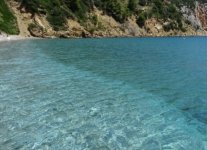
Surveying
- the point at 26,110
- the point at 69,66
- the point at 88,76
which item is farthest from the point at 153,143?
the point at 69,66

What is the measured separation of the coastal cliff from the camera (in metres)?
107

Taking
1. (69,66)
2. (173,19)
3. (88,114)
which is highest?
(88,114)

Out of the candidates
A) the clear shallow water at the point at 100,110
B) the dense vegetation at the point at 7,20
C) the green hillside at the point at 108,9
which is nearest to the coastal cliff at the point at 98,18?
the green hillside at the point at 108,9

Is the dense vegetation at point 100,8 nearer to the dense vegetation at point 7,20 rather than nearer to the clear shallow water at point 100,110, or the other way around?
the dense vegetation at point 7,20

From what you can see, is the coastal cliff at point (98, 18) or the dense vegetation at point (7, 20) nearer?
the dense vegetation at point (7, 20)

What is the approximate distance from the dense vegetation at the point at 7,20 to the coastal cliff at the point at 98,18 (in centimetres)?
201

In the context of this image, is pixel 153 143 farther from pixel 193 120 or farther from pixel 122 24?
pixel 122 24

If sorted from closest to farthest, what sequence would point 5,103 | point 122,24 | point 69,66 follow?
point 5,103
point 69,66
point 122,24

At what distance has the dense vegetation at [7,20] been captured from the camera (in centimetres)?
9312

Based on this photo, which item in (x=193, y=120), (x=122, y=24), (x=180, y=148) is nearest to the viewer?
(x=180, y=148)

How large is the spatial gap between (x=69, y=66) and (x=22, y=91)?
16819 millimetres

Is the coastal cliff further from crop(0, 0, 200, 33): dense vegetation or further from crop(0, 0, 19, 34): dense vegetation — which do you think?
crop(0, 0, 19, 34): dense vegetation

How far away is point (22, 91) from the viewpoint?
88.0ft

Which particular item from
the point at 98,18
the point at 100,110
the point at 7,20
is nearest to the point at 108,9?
the point at 98,18
